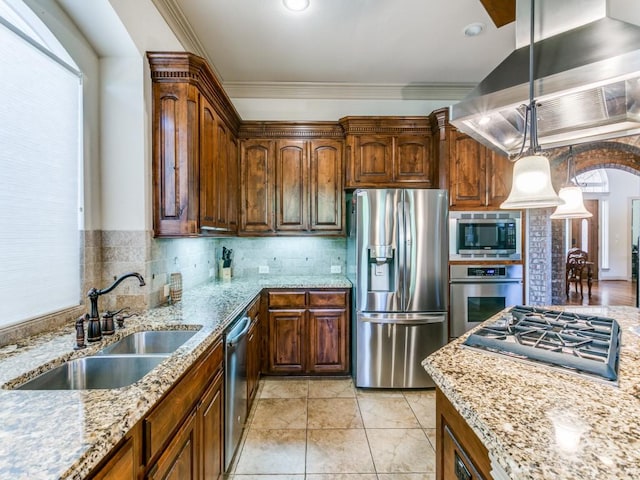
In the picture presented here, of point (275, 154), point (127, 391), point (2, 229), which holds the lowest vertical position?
point (127, 391)

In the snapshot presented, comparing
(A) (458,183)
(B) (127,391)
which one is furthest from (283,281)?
(B) (127,391)

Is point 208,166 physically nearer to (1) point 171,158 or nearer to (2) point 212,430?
(1) point 171,158

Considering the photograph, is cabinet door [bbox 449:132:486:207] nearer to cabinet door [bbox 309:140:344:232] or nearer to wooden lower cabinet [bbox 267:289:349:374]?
cabinet door [bbox 309:140:344:232]

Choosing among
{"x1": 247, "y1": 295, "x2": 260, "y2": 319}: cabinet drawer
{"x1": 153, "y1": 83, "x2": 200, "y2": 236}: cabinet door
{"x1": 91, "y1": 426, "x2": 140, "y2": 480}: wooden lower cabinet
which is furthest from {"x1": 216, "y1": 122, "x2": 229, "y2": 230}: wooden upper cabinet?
{"x1": 91, "y1": 426, "x2": 140, "y2": 480}: wooden lower cabinet

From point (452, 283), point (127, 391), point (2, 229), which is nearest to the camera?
point (127, 391)

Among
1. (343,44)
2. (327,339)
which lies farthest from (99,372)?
(343,44)

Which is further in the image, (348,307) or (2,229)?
(348,307)

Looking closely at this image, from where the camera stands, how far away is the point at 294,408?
→ 2.52 metres

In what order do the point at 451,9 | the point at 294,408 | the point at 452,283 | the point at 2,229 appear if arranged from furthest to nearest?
1. the point at 452,283
2. the point at 294,408
3. the point at 451,9
4. the point at 2,229

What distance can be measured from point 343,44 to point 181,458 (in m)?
3.03

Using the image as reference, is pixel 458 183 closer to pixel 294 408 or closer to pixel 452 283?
pixel 452 283

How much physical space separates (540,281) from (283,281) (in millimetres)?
3066

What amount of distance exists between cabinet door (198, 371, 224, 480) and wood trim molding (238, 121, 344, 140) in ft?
7.93

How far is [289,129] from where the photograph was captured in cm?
324
